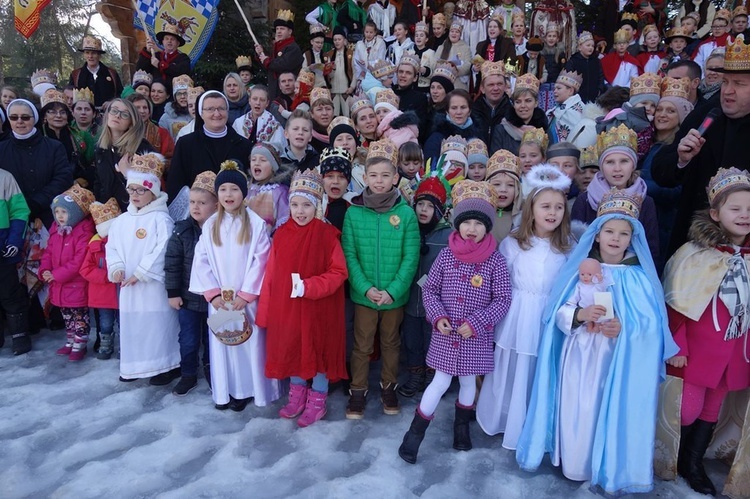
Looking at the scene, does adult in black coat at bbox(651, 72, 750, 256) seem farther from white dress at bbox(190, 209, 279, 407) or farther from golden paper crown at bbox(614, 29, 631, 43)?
golden paper crown at bbox(614, 29, 631, 43)

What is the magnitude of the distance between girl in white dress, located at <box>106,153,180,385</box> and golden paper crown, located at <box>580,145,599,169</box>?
359 cm

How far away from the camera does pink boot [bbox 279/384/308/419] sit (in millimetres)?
3861

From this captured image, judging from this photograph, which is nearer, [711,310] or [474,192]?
[711,310]

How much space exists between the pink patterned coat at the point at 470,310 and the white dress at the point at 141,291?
94.2 inches

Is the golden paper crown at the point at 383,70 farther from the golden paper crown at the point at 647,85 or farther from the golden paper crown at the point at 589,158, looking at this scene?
the golden paper crown at the point at 589,158

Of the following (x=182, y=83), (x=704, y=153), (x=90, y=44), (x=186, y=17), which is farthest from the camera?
(x=186, y=17)

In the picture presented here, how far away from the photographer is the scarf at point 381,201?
377 centimetres

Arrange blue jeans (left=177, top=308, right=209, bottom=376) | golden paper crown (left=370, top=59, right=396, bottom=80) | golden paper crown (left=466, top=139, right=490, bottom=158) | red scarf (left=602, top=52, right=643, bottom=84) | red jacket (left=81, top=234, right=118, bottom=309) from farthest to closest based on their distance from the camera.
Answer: red scarf (left=602, top=52, right=643, bottom=84), golden paper crown (left=370, top=59, right=396, bottom=80), golden paper crown (left=466, top=139, right=490, bottom=158), red jacket (left=81, top=234, right=118, bottom=309), blue jeans (left=177, top=308, right=209, bottom=376)

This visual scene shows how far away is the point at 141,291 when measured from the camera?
4.30 m

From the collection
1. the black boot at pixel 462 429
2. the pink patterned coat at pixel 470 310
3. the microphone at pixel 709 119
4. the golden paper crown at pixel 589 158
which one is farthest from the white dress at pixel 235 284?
the microphone at pixel 709 119

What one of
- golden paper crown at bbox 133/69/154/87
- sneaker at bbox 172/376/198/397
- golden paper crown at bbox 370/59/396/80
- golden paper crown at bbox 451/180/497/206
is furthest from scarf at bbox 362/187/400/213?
golden paper crown at bbox 133/69/154/87

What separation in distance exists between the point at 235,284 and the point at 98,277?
Answer: 1521mm

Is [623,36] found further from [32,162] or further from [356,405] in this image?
[32,162]

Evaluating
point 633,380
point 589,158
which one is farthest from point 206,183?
point 633,380
